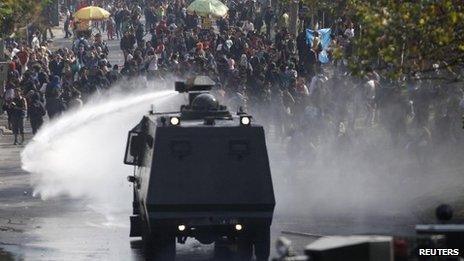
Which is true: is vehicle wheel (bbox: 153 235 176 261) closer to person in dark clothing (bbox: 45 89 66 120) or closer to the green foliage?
person in dark clothing (bbox: 45 89 66 120)

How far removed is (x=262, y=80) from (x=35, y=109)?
6.31 meters

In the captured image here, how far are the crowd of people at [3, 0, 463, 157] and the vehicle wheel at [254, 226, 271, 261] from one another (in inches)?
108

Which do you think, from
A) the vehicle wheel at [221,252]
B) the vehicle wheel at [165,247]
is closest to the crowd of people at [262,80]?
the vehicle wheel at [221,252]

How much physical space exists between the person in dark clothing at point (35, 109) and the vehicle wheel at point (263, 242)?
66.2 ft

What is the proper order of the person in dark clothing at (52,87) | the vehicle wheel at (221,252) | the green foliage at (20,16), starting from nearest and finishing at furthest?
1. the vehicle wheel at (221,252)
2. the person in dark clothing at (52,87)
3. the green foliage at (20,16)

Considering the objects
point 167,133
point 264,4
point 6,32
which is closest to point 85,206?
point 167,133

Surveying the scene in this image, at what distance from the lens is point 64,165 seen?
34.2 m

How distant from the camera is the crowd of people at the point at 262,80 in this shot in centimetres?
3328

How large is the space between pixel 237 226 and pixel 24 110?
20.9m

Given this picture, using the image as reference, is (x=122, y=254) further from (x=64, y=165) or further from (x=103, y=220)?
(x=64, y=165)

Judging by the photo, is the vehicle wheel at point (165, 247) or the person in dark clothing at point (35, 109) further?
the person in dark clothing at point (35, 109)

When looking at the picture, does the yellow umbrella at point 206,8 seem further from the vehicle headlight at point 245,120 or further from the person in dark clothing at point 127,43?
the vehicle headlight at point 245,120

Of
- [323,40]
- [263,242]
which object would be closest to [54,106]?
[323,40]

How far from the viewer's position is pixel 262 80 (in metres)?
39.9
